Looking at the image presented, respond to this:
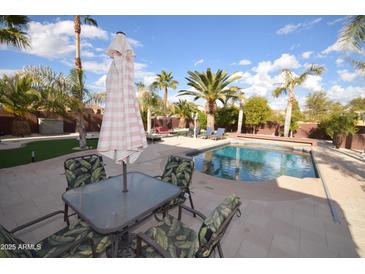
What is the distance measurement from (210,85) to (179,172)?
15539mm

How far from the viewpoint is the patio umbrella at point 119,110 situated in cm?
226

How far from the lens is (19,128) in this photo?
1337 centimetres

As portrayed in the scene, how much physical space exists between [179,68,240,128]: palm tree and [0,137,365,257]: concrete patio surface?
42.9 ft

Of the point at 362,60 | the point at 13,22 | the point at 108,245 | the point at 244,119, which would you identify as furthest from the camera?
the point at 244,119

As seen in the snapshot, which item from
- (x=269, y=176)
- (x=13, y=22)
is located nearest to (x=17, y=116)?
(x=13, y=22)

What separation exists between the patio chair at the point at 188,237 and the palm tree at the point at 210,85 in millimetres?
16626

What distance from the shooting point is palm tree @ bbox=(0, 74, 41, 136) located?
11711 millimetres

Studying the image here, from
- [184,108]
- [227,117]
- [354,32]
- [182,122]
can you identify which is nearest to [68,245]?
[354,32]

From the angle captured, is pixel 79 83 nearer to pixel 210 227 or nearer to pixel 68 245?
pixel 68 245

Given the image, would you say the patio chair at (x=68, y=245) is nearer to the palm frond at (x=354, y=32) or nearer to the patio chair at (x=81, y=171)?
the patio chair at (x=81, y=171)

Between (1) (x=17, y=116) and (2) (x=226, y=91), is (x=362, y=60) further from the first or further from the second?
(1) (x=17, y=116)
